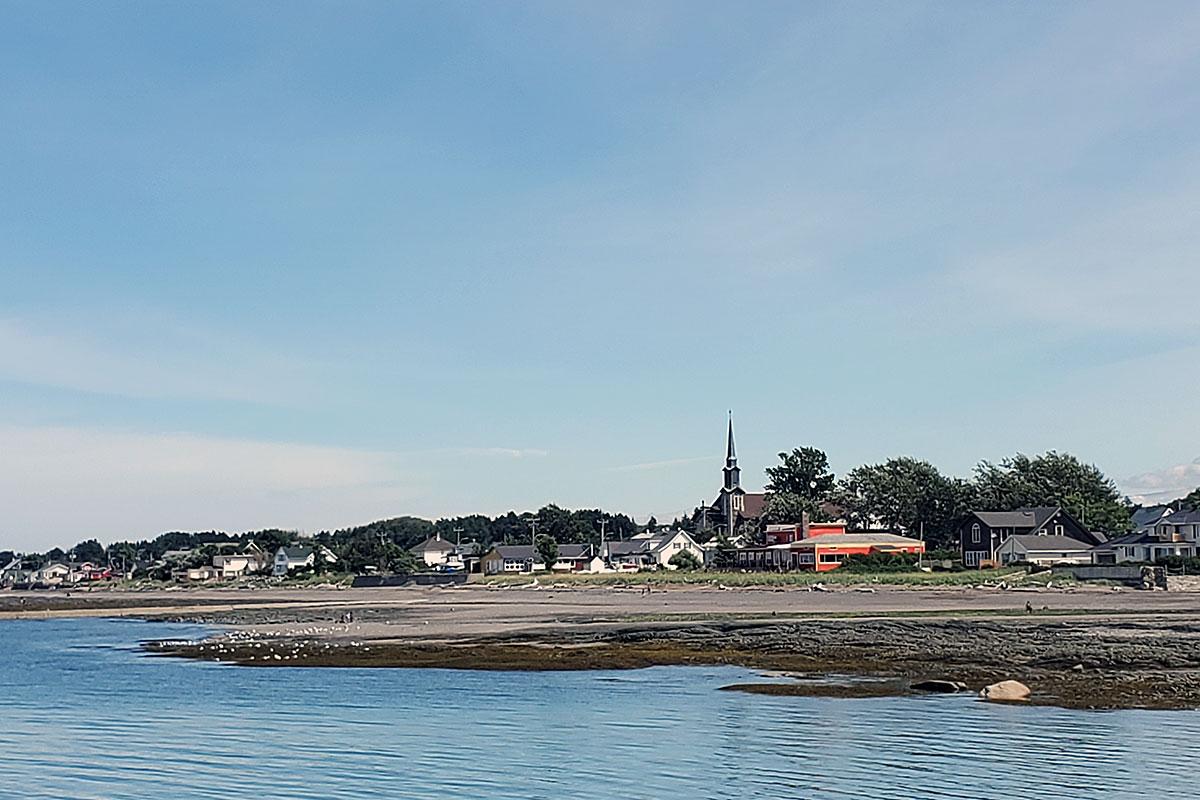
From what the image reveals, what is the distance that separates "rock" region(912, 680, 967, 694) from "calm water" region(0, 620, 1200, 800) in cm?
128

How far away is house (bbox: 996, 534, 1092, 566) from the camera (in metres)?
95.1

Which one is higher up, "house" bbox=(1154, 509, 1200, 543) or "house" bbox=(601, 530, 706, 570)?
"house" bbox=(1154, 509, 1200, 543)

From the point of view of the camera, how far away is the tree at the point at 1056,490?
4512 inches

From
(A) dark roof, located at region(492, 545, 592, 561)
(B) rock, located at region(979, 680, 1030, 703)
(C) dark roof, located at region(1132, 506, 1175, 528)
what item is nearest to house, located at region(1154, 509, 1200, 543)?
(C) dark roof, located at region(1132, 506, 1175, 528)

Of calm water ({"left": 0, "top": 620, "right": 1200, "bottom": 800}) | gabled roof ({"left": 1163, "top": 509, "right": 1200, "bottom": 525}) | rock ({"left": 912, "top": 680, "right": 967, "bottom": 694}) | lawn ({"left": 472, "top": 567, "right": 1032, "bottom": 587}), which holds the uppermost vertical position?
gabled roof ({"left": 1163, "top": 509, "right": 1200, "bottom": 525})

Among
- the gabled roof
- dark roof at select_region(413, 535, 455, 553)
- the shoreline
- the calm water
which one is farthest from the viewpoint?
dark roof at select_region(413, 535, 455, 553)

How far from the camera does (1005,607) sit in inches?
2212

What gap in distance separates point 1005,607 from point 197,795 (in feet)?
142

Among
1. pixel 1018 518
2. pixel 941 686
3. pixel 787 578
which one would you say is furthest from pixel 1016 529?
pixel 941 686

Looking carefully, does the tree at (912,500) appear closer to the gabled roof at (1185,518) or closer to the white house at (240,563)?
the gabled roof at (1185,518)

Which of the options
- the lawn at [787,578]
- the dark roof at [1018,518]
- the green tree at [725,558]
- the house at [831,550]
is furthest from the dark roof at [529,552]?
the dark roof at [1018,518]

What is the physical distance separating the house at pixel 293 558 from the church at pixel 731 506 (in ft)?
154

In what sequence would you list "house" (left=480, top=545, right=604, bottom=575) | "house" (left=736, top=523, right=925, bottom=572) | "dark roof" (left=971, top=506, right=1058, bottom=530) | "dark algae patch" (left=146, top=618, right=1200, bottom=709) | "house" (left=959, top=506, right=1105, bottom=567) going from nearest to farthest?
"dark algae patch" (left=146, top=618, right=1200, bottom=709)
"house" (left=736, top=523, right=925, bottom=572)
"house" (left=959, top=506, right=1105, bottom=567)
"dark roof" (left=971, top=506, right=1058, bottom=530)
"house" (left=480, top=545, right=604, bottom=575)

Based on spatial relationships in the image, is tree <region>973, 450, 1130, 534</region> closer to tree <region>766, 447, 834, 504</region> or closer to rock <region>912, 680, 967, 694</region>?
tree <region>766, 447, 834, 504</region>
